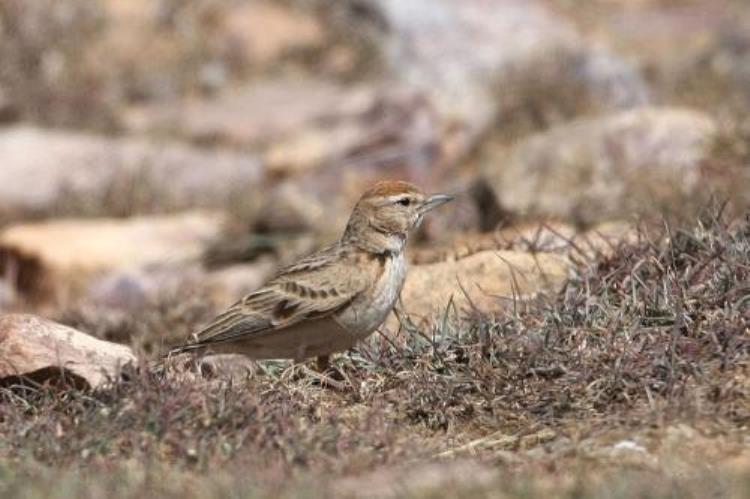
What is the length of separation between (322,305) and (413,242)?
598 cm

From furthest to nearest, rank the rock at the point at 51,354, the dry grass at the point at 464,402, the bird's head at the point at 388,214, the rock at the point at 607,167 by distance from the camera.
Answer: the rock at the point at 607,167, the bird's head at the point at 388,214, the rock at the point at 51,354, the dry grass at the point at 464,402

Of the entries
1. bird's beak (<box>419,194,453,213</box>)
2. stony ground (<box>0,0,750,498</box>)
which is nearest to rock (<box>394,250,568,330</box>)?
stony ground (<box>0,0,750,498</box>)

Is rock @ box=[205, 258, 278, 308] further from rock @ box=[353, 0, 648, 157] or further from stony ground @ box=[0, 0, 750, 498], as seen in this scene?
rock @ box=[353, 0, 648, 157]

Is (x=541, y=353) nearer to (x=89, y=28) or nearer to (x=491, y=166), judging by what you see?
(x=491, y=166)

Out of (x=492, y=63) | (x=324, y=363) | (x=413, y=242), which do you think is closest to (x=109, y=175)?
(x=413, y=242)

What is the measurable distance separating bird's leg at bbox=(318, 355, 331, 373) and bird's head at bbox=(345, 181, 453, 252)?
0.56m

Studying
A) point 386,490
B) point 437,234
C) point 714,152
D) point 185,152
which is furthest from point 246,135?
point 386,490

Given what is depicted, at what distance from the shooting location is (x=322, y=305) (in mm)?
6961

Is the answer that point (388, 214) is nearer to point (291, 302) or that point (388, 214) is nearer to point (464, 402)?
point (291, 302)

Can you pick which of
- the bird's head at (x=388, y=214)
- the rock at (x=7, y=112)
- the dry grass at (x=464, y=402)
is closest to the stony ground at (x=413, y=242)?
the dry grass at (x=464, y=402)

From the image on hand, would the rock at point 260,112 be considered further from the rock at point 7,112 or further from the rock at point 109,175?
the rock at point 7,112

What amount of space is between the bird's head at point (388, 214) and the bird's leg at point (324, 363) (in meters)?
0.56

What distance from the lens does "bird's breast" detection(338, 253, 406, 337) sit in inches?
271

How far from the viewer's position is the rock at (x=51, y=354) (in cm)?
653
